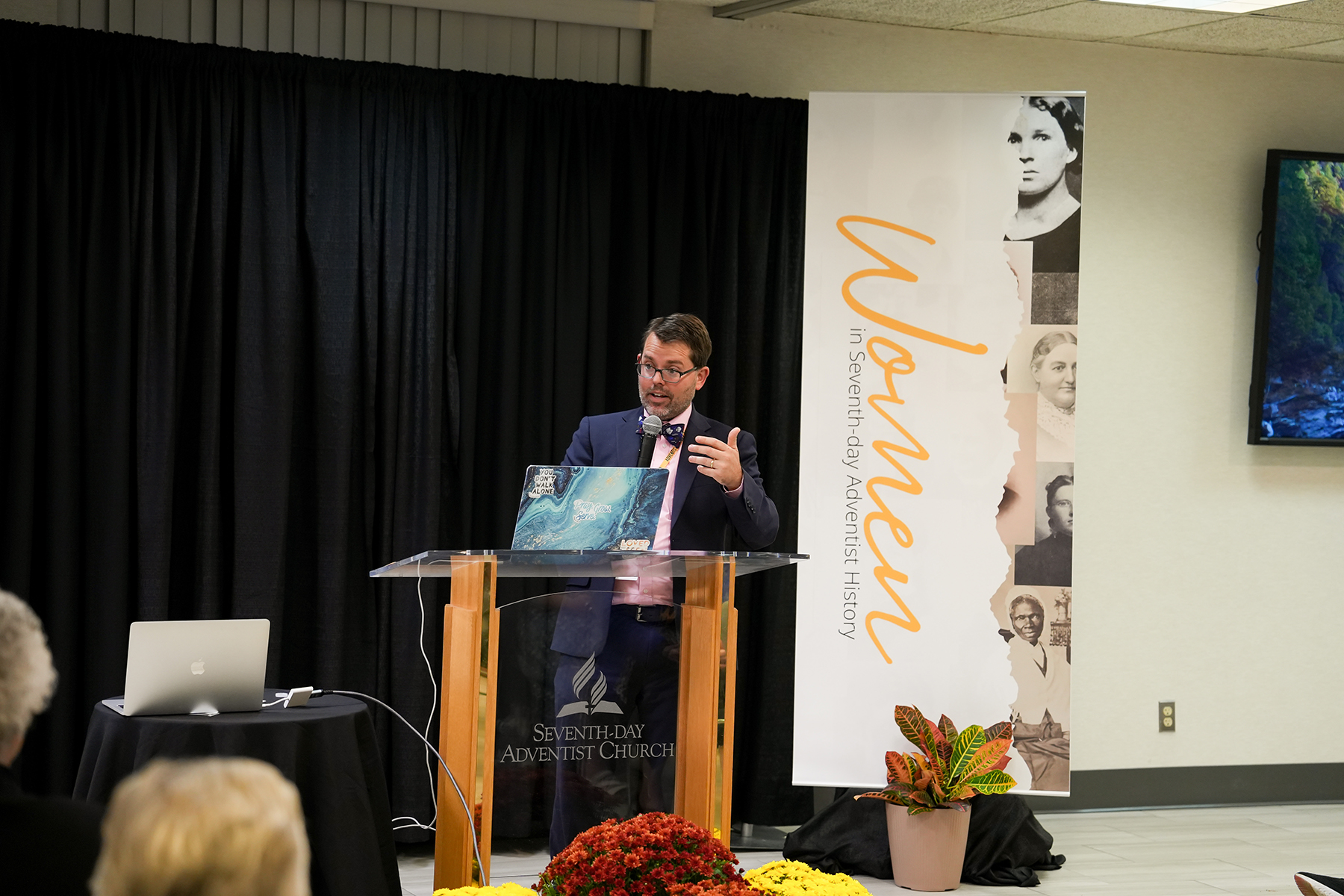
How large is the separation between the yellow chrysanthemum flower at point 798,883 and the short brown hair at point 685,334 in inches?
55.6

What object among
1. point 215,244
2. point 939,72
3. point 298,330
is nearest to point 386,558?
point 298,330

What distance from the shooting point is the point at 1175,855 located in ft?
16.0

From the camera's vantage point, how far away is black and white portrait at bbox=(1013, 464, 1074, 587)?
4.54m

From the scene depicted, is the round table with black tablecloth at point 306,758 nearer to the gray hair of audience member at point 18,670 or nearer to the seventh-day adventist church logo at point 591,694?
the seventh-day adventist church logo at point 591,694

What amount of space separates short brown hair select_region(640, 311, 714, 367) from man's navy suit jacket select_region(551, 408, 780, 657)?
0.18 metres

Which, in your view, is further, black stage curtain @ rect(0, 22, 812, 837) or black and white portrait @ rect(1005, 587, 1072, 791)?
black and white portrait @ rect(1005, 587, 1072, 791)

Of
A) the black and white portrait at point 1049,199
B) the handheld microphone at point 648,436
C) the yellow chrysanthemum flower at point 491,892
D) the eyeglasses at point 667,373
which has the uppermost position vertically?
the black and white portrait at point 1049,199

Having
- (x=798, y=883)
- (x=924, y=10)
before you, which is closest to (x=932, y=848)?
(x=798, y=883)

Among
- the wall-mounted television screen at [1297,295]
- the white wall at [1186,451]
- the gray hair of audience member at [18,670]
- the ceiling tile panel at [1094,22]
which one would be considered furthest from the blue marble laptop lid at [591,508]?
the wall-mounted television screen at [1297,295]

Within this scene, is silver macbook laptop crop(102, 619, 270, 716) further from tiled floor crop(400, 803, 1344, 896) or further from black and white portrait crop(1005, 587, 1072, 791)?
black and white portrait crop(1005, 587, 1072, 791)

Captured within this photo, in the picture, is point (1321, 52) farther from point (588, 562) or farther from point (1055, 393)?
point (588, 562)

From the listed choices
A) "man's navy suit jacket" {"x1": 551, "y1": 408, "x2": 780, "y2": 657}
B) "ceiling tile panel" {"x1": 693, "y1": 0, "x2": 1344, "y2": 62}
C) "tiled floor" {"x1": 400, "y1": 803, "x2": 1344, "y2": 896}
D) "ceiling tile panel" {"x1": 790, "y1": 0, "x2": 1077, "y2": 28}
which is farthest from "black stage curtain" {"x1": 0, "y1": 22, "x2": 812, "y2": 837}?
"man's navy suit jacket" {"x1": 551, "y1": 408, "x2": 780, "y2": 657}

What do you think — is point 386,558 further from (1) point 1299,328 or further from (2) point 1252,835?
(1) point 1299,328

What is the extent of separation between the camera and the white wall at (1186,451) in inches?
219
